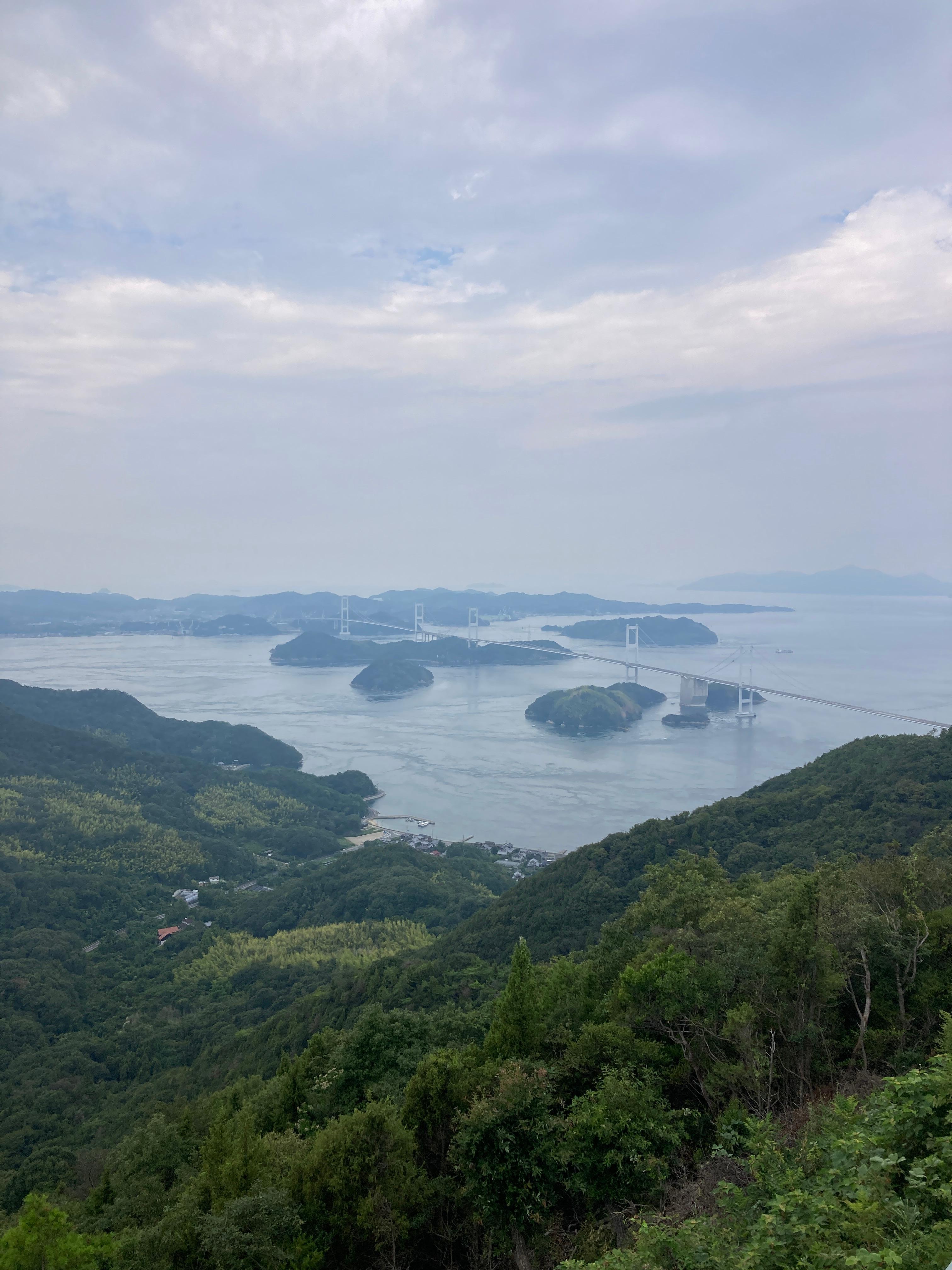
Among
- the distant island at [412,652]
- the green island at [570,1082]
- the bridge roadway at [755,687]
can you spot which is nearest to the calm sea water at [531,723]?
the bridge roadway at [755,687]

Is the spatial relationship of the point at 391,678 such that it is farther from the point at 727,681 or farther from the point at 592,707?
the point at 727,681

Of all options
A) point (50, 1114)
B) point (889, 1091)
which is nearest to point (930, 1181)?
point (889, 1091)

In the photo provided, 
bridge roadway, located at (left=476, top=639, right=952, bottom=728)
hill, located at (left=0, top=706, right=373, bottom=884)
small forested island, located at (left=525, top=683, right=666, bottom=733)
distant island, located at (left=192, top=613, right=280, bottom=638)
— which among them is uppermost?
distant island, located at (left=192, top=613, right=280, bottom=638)

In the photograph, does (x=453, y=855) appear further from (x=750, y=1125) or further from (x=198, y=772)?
(x=750, y=1125)

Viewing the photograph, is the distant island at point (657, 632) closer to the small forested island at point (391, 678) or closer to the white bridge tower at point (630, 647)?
the white bridge tower at point (630, 647)

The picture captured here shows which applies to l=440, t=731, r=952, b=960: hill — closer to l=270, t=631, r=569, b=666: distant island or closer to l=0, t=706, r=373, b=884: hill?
l=0, t=706, r=373, b=884: hill

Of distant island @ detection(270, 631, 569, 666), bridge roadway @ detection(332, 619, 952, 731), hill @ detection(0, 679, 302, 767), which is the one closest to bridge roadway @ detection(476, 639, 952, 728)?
bridge roadway @ detection(332, 619, 952, 731)

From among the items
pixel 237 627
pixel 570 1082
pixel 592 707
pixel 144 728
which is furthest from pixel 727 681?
pixel 237 627
